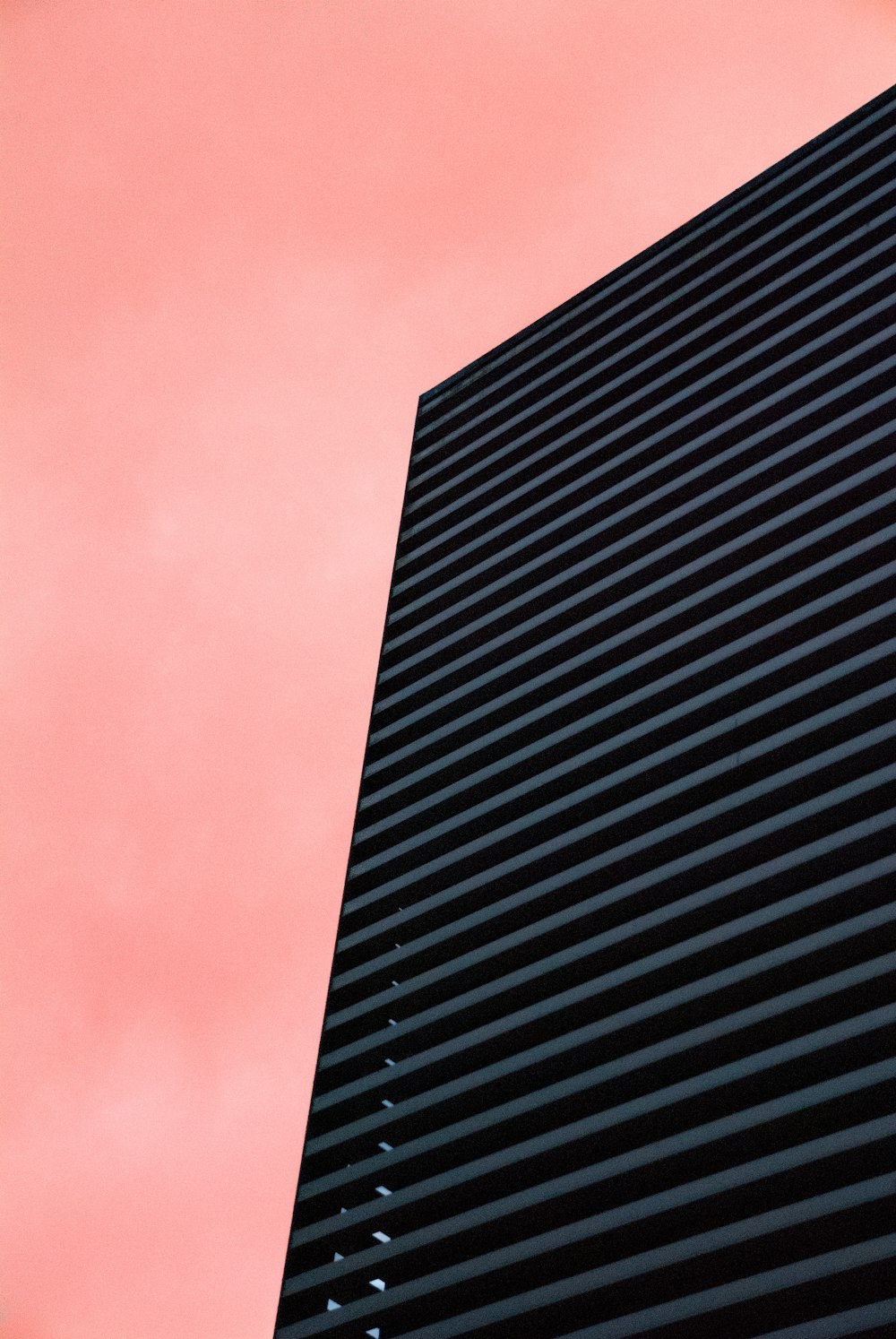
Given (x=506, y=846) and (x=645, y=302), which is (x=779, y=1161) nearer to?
(x=506, y=846)

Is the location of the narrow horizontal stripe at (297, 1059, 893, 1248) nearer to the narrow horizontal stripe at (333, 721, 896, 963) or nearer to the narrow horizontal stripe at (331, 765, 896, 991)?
the narrow horizontal stripe at (331, 765, 896, 991)

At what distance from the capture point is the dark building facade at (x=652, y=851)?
15.8m

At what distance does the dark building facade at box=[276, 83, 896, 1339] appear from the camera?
15.8 metres

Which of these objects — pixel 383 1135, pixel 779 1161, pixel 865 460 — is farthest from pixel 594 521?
pixel 779 1161

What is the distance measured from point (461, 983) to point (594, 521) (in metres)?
8.11

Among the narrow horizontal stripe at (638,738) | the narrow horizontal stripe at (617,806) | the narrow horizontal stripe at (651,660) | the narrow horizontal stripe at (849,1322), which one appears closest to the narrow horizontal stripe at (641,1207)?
the narrow horizontal stripe at (849,1322)

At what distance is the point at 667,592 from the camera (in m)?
22.5

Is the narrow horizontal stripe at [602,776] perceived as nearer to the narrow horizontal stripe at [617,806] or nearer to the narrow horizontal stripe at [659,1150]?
the narrow horizontal stripe at [617,806]

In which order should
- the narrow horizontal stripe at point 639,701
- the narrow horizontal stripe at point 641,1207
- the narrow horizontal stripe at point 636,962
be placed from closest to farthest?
Result: the narrow horizontal stripe at point 641,1207, the narrow horizontal stripe at point 636,962, the narrow horizontal stripe at point 639,701

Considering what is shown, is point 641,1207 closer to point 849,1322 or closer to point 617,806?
point 849,1322

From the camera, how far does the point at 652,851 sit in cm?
1934

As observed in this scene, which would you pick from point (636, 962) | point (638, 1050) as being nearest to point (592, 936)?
point (636, 962)

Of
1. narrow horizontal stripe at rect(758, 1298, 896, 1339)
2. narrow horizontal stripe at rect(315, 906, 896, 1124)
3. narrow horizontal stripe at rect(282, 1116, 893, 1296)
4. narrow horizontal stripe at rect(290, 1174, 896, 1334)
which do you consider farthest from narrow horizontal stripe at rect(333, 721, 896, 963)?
narrow horizontal stripe at rect(758, 1298, 896, 1339)

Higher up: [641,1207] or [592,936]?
[592,936]
